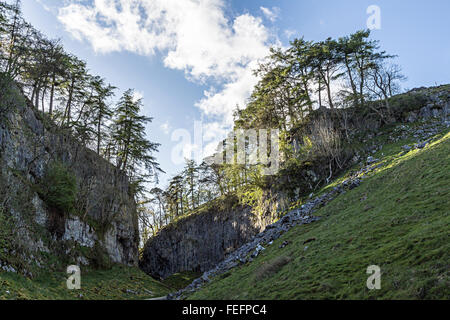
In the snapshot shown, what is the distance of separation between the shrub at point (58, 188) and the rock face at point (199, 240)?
68.2 ft

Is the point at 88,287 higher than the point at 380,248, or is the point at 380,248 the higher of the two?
the point at 380,248

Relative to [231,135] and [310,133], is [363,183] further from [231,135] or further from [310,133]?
[231,135]

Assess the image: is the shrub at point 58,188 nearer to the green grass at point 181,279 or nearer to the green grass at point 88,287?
the green grass at point 88,287

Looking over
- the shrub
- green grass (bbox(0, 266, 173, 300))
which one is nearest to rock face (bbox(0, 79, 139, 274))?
the shrub

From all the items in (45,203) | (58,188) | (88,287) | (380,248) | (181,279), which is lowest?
(181,279)

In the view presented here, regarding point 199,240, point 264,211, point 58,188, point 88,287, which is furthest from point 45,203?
point 199,240

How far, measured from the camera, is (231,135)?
129ft

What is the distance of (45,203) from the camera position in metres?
19.5

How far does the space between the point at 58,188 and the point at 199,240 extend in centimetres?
2604

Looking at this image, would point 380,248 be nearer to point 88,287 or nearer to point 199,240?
point 88,287

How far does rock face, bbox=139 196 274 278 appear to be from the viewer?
118ft

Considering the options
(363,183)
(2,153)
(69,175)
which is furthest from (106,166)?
(363,183)

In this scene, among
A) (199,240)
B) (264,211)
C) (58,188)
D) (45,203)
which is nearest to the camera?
(45,203)

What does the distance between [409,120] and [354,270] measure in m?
27.0
